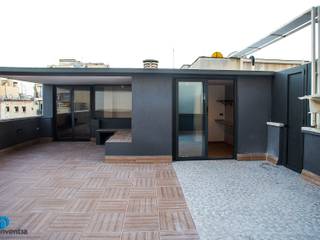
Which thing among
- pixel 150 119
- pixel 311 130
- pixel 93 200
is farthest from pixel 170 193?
pixel 311 130

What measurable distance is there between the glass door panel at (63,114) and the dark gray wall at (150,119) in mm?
3745

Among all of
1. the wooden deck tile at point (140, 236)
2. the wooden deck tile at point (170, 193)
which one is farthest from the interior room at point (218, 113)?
the wooden deck tile at point (140, 236)

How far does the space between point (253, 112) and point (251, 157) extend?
1.07 metres

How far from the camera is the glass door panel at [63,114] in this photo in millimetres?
8156

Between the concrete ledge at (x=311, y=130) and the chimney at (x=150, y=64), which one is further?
the chimney at (x=150, y=64)

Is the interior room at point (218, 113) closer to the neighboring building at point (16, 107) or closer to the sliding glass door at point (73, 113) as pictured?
the sliding glass door at point (73, 113)

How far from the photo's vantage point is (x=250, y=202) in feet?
10.1

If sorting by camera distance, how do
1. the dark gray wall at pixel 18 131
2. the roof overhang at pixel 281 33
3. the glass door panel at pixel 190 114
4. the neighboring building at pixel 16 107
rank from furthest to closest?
the neighboring building at pixel 16 107 → the dark gray wall at pixel 18 131 → the glass door panel at pixel 190 114 → the roof overhang at pixel 281 33

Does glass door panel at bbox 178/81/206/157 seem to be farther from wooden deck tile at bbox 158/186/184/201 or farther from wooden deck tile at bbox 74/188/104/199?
wooden deck tile at bbox 74/188/104/199

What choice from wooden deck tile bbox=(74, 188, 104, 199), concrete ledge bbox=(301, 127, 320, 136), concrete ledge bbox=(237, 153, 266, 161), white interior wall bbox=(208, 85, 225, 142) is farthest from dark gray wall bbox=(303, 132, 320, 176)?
white interior wall bbox=(208, 85, 225, 142)

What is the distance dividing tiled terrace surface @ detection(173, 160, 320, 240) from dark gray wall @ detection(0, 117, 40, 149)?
469cm

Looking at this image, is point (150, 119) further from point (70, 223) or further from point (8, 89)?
point (8, 89)

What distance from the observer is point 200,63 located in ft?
25.9

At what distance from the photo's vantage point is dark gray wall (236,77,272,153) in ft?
17.6
